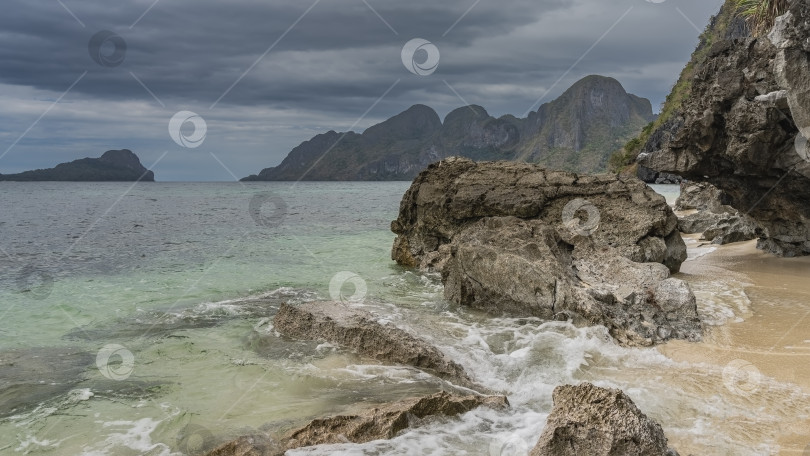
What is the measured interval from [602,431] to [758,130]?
36.9 feet

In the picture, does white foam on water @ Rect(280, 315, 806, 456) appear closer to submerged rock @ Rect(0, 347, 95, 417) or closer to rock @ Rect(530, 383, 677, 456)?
rock @ Rect(530, 383, 677, 456)

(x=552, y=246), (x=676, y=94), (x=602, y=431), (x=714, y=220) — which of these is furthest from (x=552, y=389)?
(x=676, y=94)

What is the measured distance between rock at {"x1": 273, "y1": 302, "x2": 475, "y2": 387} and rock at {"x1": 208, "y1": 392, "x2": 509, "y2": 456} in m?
1.43

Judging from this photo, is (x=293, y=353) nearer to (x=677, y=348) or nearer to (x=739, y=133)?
(x=677, y=348)

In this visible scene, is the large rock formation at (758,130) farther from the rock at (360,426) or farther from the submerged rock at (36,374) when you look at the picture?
the submerged rock at (36,374)

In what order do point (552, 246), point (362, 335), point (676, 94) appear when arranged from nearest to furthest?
point (362, 335) < point (552, 246) < point (676, 94)

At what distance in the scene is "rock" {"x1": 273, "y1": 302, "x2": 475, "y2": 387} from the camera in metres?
7.94

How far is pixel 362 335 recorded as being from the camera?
29.0 feet

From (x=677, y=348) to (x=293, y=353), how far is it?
5890 mm

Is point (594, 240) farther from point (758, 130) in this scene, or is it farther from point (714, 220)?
point (714, 220)

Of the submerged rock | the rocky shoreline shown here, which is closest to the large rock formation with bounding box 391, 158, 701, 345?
the rocky shoreline

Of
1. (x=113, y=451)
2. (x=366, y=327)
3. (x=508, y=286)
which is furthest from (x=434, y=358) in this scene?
(x=113, y=451)

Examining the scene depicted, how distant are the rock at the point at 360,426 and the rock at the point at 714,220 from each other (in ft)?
46.5

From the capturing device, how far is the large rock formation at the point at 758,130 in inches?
440
